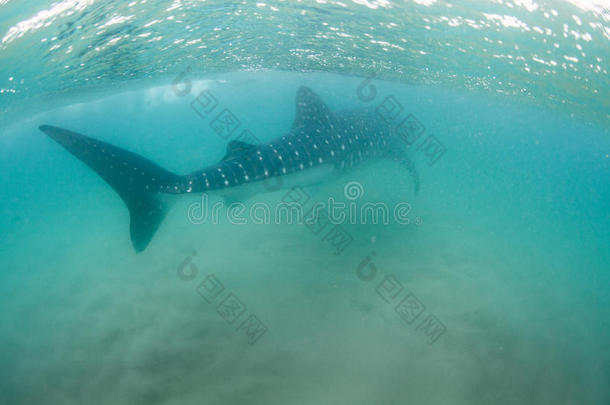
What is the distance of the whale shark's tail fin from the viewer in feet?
16.8

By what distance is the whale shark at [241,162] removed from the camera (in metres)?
5.24

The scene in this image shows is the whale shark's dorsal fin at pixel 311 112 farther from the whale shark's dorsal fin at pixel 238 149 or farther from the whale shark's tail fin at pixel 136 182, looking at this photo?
the whale shark's tail fin at pixel 136 182

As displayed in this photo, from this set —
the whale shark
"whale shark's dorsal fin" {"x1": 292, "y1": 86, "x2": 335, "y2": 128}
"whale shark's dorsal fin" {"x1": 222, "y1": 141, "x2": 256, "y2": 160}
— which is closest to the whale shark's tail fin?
the whale shark

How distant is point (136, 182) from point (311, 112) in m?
5.72

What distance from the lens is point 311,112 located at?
9.34 metres

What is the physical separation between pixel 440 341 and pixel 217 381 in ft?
15.2

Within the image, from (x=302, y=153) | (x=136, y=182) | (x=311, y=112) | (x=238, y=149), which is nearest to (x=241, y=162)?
(x=238, y=149)

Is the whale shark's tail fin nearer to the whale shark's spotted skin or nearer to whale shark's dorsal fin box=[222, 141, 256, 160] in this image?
the whale shark's spotted skin

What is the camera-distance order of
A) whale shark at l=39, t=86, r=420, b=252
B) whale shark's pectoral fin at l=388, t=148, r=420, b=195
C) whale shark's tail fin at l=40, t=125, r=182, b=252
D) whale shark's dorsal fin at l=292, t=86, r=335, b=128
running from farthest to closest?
whale shark's pectoral fin at l=388, t=148, r=420, b=195, whale shark's dorsal fin at l=292, t=86, r=335, b=128, whale shark at l=39, t=86, r=420, b=252, whale shark's tail fin at l=40, t=125, r=182, b=252

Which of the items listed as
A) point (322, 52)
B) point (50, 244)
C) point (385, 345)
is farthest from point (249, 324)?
point (50, 244)

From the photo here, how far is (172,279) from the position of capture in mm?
8828

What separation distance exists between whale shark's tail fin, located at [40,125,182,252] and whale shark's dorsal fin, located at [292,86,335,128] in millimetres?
4614

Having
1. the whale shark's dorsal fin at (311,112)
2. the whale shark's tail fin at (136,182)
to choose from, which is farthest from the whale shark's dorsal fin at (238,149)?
the whale shark's dorsal fin at (311,112)

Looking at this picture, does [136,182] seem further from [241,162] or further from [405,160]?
[405,160]
